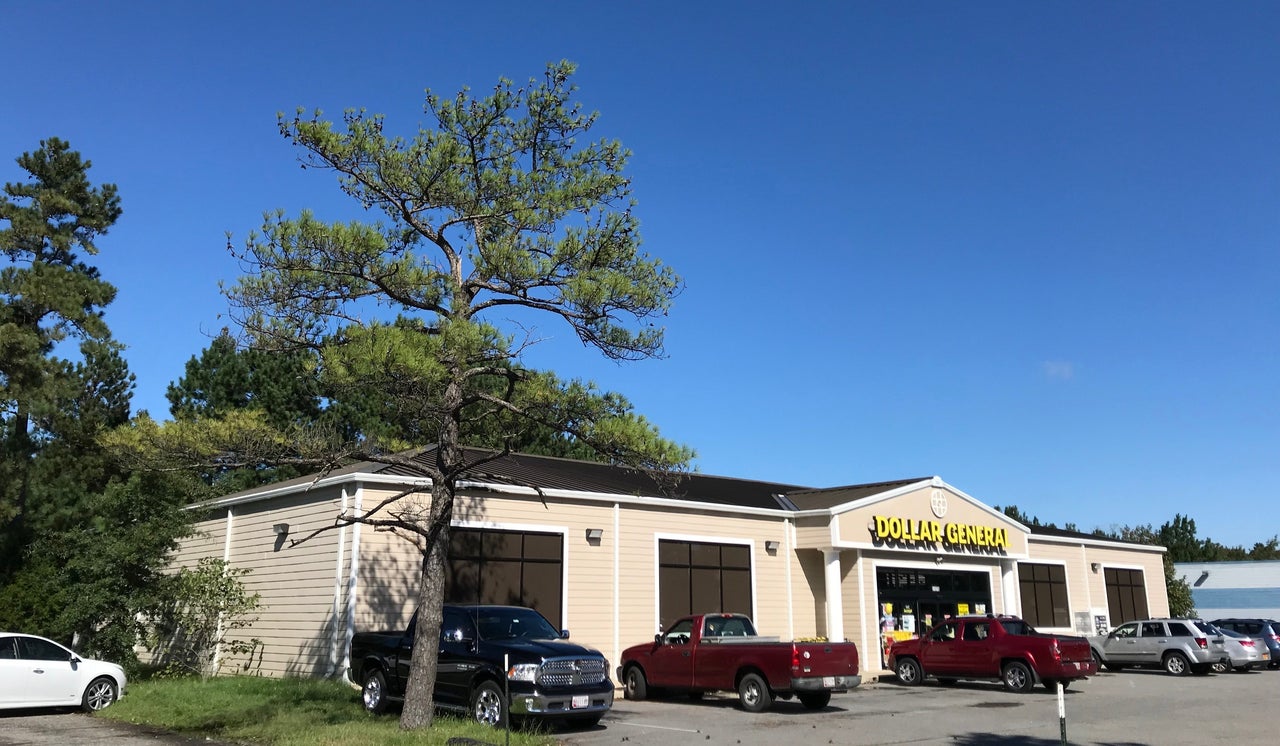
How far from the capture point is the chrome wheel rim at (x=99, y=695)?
52.9 feet

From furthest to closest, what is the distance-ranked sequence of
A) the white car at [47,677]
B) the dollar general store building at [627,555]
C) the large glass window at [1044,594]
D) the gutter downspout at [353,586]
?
the large glass window at [1044,594] → the dollar general store building at [627,555] → the gutter downspout at [353,586] → the white car at [47,677]

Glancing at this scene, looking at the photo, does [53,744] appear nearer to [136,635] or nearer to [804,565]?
[136,635]

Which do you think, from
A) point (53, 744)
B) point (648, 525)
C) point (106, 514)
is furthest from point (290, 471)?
point (53, 744)

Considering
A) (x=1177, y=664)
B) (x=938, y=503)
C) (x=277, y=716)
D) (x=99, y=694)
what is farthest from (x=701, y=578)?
(x=1177, y=664)

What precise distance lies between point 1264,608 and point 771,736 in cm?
4619

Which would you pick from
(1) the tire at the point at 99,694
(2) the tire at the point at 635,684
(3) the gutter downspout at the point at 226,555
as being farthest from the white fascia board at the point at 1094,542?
(1) the tire at the point at 99,694

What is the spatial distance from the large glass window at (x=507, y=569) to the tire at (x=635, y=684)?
2.40m

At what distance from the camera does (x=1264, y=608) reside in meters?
47.8

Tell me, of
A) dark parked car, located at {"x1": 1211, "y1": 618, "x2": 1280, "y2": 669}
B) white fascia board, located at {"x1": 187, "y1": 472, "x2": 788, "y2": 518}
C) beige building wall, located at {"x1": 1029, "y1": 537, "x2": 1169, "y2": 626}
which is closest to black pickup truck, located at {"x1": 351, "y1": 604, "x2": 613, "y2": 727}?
white fascia board, located at {"x1": 187, "y1": 472, "x2": 788, "y2": 518}

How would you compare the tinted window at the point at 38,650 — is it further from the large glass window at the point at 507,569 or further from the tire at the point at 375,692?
the large glass window at the point at 507,569

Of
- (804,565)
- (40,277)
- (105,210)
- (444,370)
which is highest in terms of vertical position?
(105,210)

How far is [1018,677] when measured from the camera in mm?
20500

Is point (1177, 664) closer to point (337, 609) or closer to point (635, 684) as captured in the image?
point (635, 684)

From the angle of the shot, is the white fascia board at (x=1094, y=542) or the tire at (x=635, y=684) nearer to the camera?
the tire at (x=635, y=684)
